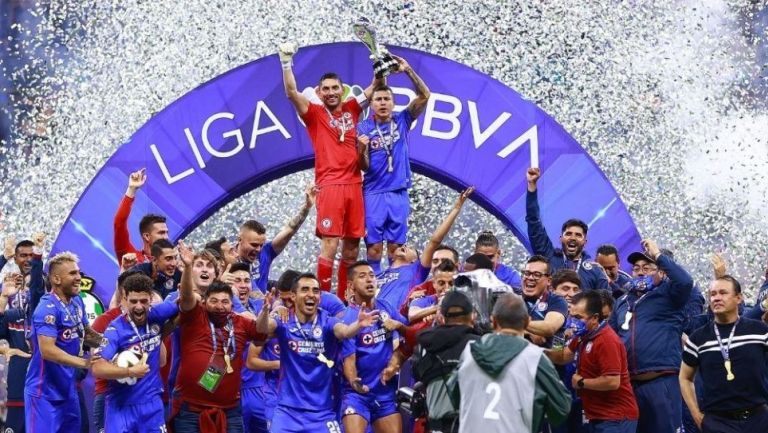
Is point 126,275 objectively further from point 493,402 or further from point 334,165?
point 493,402

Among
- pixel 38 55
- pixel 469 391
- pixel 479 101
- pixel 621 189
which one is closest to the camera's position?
pixel 469 391

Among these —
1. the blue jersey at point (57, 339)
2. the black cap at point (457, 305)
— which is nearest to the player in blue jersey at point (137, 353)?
the blue jersey at point (57, 339)

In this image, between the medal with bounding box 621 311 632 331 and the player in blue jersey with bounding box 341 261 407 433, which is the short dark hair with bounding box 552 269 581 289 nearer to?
the medal with bounding box 621 311 632 331

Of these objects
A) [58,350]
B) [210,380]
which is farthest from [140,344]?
[58,350]

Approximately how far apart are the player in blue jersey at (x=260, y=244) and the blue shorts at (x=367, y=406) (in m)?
1.57

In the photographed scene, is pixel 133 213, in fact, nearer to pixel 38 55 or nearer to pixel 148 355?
pixel 148 355

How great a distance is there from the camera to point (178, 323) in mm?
10789

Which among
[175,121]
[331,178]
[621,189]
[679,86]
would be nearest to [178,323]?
[331,178]

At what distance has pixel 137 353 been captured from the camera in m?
10.4

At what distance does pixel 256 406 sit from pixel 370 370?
3.62 feet

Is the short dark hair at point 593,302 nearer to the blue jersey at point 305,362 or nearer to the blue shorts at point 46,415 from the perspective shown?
the blue jersey at point 305,362

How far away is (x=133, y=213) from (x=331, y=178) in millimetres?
1981

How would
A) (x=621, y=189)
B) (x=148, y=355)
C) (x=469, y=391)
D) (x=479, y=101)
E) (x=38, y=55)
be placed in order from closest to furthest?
(x=469, y=391) < (x=148, y=355) < (x=479, y=101) < (x=621, y=189) < (x=38, y=55)

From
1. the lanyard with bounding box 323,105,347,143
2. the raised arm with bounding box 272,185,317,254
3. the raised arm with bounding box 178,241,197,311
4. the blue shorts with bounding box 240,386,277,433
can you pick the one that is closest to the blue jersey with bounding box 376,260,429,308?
the raised arm with bounding box 272,185,317,254
